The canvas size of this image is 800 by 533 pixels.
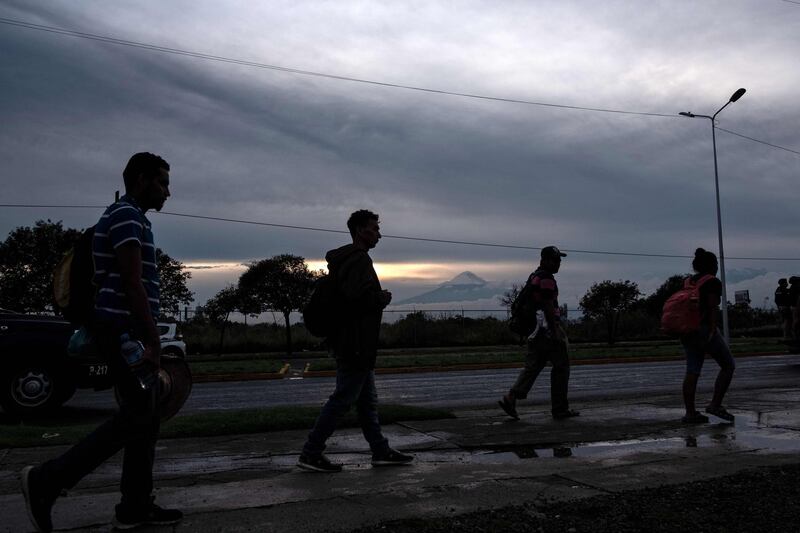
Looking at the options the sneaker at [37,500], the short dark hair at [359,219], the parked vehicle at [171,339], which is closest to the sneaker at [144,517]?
the sneaker at [37,500]

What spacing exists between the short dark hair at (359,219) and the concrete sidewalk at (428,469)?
1.72 m

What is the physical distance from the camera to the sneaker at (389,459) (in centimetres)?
511

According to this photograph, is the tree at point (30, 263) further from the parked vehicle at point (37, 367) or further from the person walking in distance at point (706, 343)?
the person walking in distance at point (706, 343)

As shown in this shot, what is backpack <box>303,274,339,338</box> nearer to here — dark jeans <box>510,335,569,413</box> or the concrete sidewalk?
the concrete sidewalk

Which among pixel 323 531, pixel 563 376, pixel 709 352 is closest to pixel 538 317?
pixel 563 376

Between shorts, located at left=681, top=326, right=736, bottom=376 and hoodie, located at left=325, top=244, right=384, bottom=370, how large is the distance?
3.70m

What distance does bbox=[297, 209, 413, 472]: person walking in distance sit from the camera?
4.89 metres

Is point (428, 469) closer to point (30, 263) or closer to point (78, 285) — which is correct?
point (78, 285)

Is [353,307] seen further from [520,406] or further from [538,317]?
[520,406]

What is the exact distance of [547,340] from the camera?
24.3ft

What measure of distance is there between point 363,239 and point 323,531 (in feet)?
7.44

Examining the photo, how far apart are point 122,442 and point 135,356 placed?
446 mm

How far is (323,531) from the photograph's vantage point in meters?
3.40

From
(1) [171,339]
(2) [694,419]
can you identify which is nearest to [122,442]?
(2) [694,419]
